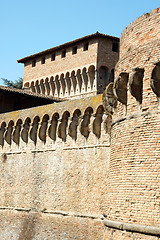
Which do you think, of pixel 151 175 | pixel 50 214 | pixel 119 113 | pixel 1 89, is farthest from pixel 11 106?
pixel 151 175

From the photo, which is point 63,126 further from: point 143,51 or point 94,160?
point 143,51

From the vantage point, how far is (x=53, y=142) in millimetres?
17156

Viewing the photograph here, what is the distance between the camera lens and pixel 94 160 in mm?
14539

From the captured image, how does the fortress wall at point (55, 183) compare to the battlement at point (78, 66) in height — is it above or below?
below

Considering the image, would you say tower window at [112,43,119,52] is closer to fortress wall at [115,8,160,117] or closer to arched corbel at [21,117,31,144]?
arched corbel at [21,117,31,144]

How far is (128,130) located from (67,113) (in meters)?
6.78

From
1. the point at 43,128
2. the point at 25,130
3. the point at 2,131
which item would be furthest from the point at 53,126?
the point at 2,131

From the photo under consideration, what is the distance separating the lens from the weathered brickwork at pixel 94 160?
939 centimetres

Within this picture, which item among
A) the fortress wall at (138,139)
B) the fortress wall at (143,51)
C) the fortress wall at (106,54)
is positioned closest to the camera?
the fortress wall at (138,139)

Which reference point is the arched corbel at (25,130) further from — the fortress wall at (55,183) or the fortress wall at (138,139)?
the fortress wall at (138,139)

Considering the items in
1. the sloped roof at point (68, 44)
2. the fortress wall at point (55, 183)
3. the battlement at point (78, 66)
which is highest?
the sloped roof at point (68, 44)

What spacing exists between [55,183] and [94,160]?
8.06 feet

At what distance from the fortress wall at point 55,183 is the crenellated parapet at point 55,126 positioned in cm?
4

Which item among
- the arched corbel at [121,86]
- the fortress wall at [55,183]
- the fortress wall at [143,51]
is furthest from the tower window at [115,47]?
the arched corbel at [121,86]
